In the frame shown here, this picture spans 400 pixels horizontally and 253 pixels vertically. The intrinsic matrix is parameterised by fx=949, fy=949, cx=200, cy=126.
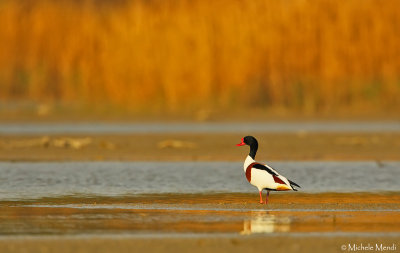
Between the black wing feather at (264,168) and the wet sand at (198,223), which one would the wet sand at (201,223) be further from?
the black wing feather at (264,168)

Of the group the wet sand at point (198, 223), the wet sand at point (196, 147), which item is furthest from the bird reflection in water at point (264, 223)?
the wet sand at point (196, 147)

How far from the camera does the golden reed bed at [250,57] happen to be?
31266mm

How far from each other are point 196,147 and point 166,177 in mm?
6142

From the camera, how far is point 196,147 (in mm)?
22547

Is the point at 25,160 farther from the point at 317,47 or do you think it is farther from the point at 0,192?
the point at 317,47

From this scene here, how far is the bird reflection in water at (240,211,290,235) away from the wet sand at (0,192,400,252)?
0.01 metres

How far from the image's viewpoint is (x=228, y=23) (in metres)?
32.5

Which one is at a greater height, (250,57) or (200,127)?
(250,57)

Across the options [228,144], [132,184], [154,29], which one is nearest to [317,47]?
[154,29]

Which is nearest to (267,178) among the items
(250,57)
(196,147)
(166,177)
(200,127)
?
(166,177)

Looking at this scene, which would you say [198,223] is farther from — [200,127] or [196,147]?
[200,127]

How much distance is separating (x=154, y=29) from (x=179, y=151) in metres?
11.3

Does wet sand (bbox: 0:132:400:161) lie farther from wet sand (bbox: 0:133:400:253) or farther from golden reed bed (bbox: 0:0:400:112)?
wet sand (bbox: 0:133:400:253)

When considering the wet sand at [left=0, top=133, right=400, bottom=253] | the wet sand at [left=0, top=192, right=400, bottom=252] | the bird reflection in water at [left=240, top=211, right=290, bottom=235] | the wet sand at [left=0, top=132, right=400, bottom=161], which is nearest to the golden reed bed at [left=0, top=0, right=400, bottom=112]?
the wet sand at [left=0, top=132, right=400, bottom=161]
